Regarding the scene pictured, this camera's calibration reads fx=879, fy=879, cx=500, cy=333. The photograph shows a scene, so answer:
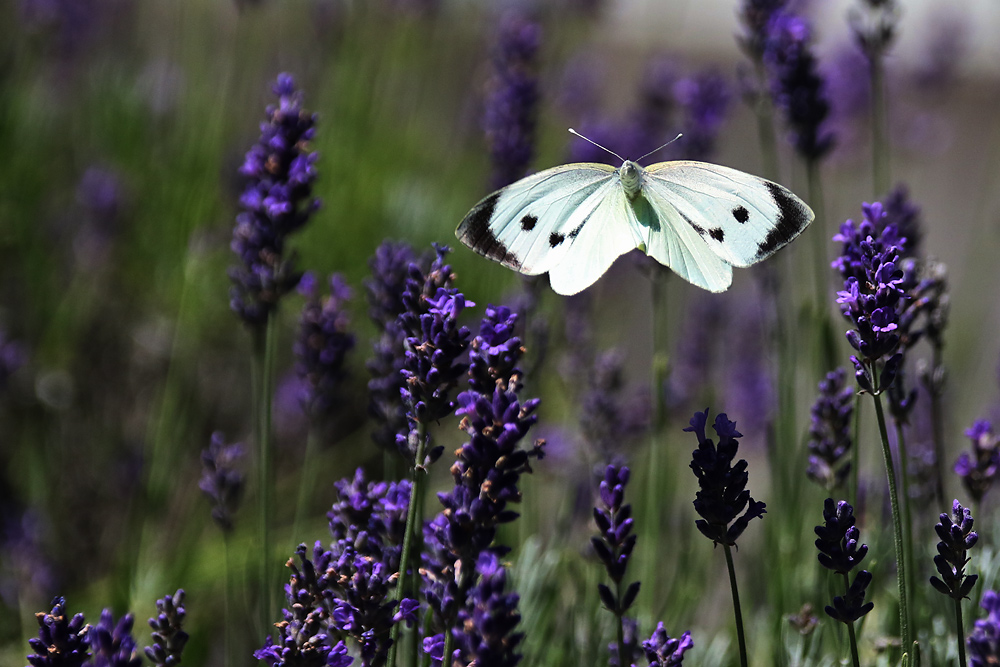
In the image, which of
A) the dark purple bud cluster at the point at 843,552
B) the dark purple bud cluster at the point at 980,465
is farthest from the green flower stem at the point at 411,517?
the dark purple bud cluster at the point at 980,465

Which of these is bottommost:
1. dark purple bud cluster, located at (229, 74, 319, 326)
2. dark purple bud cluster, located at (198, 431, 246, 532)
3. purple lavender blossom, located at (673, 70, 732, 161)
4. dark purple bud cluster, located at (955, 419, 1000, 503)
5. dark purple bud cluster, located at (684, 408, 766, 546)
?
dark purple bud cluster, located at (684, 408, 766, 546)

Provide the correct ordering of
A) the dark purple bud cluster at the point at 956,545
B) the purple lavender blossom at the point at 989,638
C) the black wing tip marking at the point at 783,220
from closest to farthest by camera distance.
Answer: the purple lavender blossom at the point at 989,638
the dark purple bud cluster at the point at 956,545
the black wing tip marking at the point at 783,220

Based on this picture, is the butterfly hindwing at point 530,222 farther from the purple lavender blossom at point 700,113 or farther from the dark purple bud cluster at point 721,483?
the purple lavender blossom at point 700,113

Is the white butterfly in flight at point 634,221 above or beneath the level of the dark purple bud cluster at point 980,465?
above

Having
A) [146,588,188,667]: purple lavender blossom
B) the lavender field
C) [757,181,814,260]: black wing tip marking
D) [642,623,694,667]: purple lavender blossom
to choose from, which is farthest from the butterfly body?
[146,588,188,667]: purple lavender blossom

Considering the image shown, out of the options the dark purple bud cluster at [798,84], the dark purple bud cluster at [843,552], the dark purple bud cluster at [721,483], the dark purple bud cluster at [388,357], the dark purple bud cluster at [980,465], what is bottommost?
the dark purple bud cluster at [843,552]

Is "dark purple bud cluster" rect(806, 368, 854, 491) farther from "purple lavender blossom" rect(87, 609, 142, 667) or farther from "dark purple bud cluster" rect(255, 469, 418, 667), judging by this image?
"purple lavender blossom" rect(87, 609, 142, 667)

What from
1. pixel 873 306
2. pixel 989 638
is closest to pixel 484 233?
pixel 873 306

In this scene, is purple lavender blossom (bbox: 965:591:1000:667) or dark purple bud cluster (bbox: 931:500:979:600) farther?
dark purple bud cluster (bbox: 931:500:979:600)

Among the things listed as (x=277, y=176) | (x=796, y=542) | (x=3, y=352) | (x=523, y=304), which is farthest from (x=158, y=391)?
(x=796, y=542)
